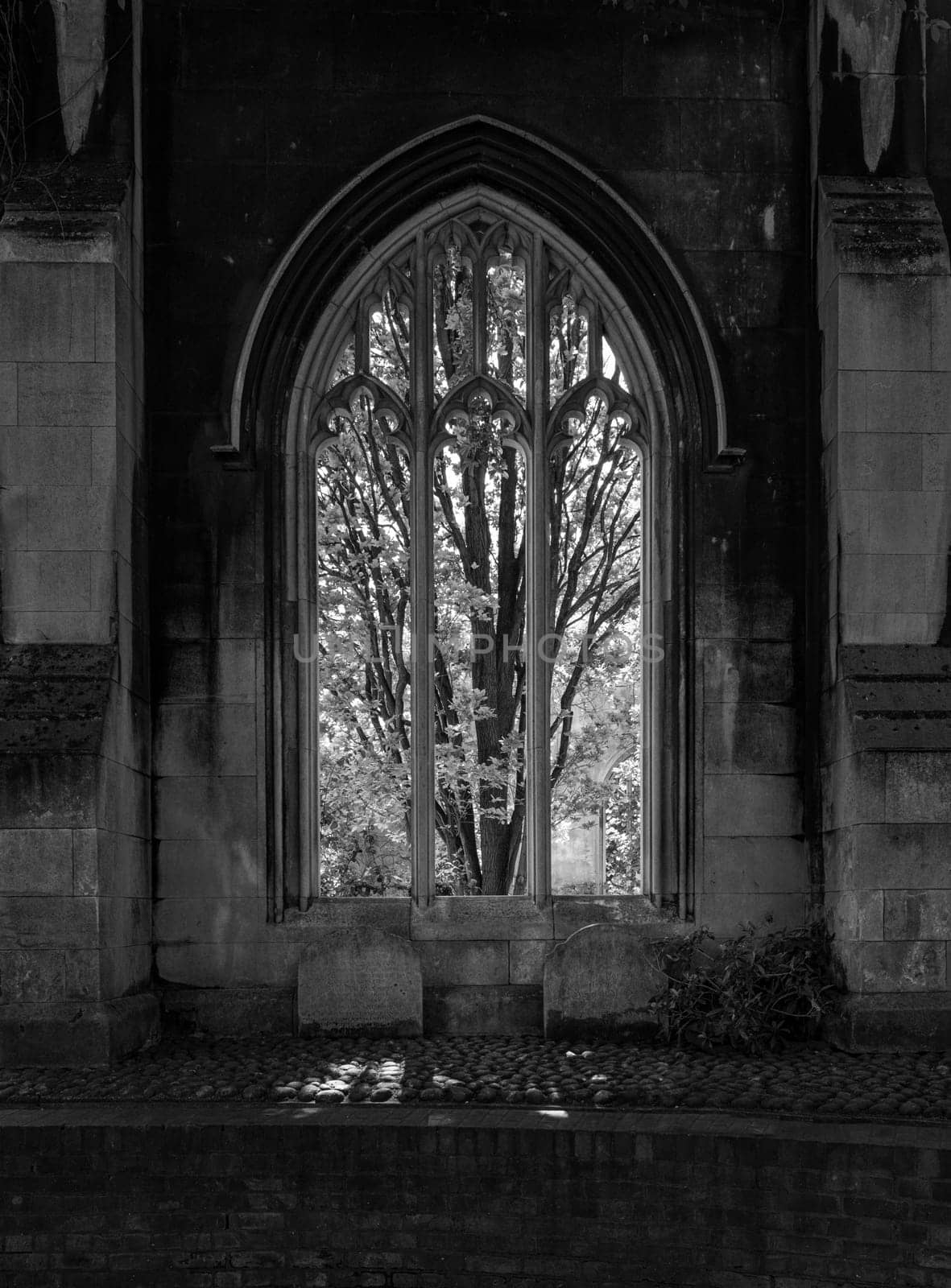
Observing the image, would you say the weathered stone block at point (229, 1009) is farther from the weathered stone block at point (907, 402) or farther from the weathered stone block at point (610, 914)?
the weathered stone block at point (907, 402)

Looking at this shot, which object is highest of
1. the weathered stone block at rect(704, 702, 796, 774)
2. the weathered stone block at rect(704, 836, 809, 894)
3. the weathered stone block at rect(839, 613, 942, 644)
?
the weathered stone block at rect(839, 613, 942, 644)

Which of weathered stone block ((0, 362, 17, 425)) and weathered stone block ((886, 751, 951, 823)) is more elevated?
weathered stone block ((0, 362, 17, 425))

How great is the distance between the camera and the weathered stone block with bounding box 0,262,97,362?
7.62 meters

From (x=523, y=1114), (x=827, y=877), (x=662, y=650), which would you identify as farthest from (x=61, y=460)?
(x=827, y=877)

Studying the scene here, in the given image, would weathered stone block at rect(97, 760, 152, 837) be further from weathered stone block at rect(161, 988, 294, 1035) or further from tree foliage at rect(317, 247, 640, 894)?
tree foliage at rect(317, 247, 640, 894)

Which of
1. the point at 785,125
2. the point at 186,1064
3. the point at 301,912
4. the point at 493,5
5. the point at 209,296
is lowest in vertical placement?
the point at 186,1064

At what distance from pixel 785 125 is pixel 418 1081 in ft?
18.4

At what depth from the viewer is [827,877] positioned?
8008 millimetres

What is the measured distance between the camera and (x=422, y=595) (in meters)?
8.37

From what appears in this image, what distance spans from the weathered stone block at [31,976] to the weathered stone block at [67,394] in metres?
2.61

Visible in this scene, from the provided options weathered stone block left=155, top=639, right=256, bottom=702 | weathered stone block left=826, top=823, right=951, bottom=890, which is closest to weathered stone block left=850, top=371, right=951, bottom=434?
weathered stone block left=826, top=823, right=951, bottom=890

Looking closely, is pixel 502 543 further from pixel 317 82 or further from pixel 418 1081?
pixel 418 1081

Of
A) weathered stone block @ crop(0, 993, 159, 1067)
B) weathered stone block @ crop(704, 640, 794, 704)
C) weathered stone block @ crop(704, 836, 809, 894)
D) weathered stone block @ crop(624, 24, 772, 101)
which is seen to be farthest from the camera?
weathered stone block @ crop(624, 24, 772, 101)

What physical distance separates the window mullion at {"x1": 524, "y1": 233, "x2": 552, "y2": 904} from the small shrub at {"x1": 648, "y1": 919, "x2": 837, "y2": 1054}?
861mm
